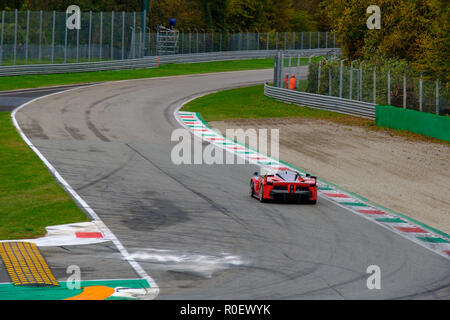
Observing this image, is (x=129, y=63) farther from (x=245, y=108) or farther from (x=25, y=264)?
(x=25, y=264)

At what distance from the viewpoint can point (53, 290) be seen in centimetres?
1109

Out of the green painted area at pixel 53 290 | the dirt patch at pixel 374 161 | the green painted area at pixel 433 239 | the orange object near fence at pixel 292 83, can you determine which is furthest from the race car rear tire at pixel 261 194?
the orange object near fence at pixel 292 83

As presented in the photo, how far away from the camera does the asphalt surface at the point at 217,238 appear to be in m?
11.6

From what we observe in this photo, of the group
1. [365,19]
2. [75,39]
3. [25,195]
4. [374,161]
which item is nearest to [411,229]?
[25,195]

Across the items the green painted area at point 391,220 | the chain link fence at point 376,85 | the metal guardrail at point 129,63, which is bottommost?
the green painted area at point 391,220

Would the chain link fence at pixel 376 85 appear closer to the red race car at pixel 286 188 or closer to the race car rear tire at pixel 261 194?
the red race car at pixel 286 188

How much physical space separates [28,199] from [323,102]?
2390 centimetres

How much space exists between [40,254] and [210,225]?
3857 millimetres

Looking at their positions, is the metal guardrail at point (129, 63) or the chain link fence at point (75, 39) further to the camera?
the metal guardrail at point (129, 63)

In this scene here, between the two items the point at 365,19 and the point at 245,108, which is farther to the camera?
the point at 365,19

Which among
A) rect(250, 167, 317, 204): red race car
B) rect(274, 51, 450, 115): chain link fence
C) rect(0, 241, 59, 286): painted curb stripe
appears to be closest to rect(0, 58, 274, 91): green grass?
rect(274, 51, 450, 115): chain link fence

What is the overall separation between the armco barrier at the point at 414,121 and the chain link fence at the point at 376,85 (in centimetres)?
65

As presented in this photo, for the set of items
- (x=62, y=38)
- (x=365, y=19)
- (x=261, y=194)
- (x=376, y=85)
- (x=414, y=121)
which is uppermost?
(x=365, y=19)
